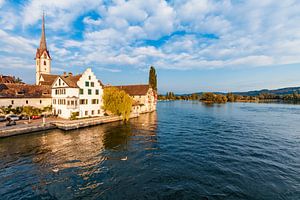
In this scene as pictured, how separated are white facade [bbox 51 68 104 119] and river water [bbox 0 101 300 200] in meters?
12.2

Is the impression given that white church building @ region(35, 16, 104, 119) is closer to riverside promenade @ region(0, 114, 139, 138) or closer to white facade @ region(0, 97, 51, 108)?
white facade @ region(0, 97, 51, 108)

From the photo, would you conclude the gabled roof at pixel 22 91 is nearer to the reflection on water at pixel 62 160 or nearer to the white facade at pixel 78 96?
the white facade at pixel 78 96

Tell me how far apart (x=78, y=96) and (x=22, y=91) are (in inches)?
653

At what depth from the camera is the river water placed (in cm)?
→ 1353

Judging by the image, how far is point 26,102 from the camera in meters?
42.4

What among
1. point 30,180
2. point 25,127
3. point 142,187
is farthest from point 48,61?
point 142,187

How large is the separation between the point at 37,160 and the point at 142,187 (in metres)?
14.0

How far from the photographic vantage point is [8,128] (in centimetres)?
2897

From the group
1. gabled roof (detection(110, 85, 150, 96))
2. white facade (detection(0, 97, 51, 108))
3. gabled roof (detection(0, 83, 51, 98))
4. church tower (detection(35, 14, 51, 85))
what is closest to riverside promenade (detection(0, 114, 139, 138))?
white facade (detection(0, 97, 51, 108))

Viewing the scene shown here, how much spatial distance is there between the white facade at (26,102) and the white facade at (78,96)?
2285mm

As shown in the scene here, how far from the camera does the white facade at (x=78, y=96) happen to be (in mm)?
40188

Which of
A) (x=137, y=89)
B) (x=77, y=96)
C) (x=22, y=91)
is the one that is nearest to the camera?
(x=77, y=96)

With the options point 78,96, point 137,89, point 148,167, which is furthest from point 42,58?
point 148,167

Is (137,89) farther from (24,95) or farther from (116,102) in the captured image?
(24,95)
